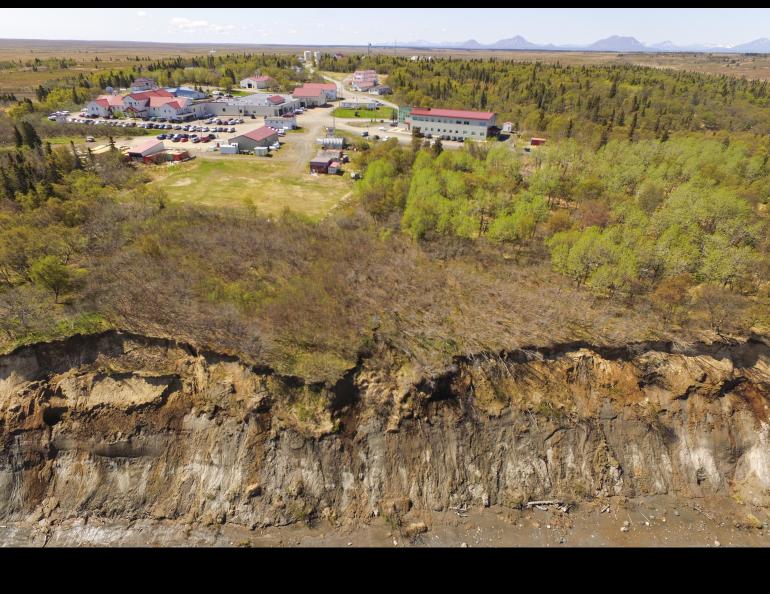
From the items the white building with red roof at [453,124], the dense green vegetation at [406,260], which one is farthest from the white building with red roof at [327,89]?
the dense green vegetation at [406,260]

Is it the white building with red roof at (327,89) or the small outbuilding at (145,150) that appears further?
the white building with red roof at (327,89)

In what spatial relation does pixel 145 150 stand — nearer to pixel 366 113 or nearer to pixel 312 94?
pixel 366 113

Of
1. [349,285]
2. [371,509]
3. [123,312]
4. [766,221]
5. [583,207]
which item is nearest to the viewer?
[371,509]

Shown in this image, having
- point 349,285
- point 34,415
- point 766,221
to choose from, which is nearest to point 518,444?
point 349,285

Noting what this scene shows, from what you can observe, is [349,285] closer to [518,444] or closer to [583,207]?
[518,444]

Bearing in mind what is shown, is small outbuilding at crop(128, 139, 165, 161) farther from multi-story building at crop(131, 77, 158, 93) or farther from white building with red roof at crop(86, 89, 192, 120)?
multi-story building at crop(131, 77, 158, 93)

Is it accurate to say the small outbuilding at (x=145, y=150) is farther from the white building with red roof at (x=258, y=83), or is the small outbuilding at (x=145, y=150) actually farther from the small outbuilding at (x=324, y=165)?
the white building with red roof at (x=258, y=83)

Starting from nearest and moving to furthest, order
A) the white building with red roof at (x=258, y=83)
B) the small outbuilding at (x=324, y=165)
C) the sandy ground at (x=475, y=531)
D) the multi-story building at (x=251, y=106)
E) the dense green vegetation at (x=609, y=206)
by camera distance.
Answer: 1. the sandy ground at (x=475, y=531)
2. the dense green vegetation at (x=609, y=206)
3. the small outbuilding at (x=324, y=165)
4. the multi-story building at (x=251, y=106)
5. the white building with red roof at (x=258, y=83)

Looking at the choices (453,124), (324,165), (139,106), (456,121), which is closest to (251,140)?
(324,165)
